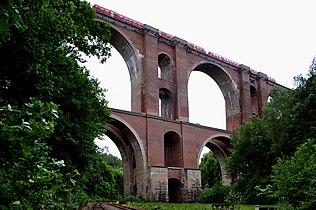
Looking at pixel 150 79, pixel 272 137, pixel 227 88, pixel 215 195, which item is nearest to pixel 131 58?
pixel 150 79

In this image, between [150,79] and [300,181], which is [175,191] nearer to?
[150,79]

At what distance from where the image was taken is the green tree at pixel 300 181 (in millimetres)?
9484

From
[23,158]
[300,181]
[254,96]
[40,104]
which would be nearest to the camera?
[23,158]

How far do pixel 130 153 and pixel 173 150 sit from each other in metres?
4.17

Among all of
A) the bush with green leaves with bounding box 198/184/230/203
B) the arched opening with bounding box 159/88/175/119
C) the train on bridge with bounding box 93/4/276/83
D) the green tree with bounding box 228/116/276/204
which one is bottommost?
the bush with green leaves with bounding box 198/184/230/203

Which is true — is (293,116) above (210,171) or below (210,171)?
above

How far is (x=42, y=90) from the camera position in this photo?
601 cm

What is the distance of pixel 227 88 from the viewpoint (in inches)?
1468

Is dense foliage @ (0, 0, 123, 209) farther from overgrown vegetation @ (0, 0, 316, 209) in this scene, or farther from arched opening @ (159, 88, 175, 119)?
arched opening @ (159, 88, 175, 119)

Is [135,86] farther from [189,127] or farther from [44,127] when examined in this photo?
[44,127]

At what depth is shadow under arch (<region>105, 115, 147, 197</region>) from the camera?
27.0m

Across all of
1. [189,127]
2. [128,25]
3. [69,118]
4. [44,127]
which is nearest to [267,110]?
[189,127]

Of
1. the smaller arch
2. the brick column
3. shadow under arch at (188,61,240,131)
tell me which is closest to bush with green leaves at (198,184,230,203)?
the brick column

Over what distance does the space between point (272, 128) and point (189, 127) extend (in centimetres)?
892
